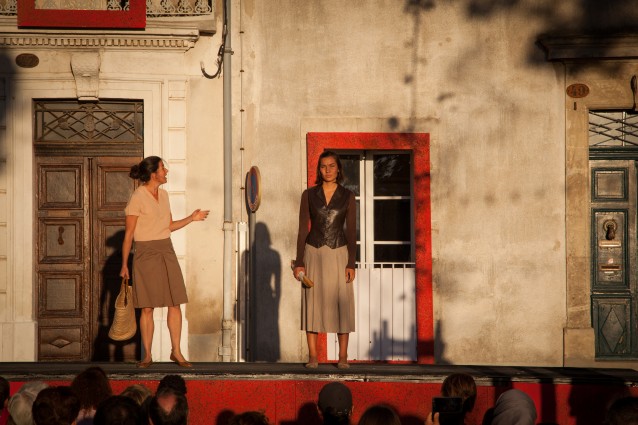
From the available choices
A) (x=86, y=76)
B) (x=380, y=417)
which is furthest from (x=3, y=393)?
(x=86, y=76)

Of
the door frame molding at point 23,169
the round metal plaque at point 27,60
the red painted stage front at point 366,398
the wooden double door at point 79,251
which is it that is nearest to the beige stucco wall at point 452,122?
the door frame molding at point 23,169

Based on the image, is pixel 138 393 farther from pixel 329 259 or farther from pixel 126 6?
pixel 126 6

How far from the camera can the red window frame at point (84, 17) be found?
13141 millimetres

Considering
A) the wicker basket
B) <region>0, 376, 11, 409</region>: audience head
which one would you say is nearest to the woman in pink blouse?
the wicker basket

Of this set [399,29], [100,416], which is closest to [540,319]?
[399,29]

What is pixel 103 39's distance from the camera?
13.3 metres

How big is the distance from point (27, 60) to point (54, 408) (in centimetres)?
781

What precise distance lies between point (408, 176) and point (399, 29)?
169cm

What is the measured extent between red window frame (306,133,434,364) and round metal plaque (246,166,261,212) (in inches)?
37.5

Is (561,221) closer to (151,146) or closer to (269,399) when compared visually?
(151,146)

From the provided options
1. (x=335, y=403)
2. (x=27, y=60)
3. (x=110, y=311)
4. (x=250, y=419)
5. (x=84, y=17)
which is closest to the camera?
(x=250, y=419)

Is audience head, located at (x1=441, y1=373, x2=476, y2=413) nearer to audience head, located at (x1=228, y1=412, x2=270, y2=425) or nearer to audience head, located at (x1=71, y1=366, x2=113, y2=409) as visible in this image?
audience head, located at (x1=228, y1=412, x2=270, y2=425)

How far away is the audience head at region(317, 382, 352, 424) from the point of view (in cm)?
704

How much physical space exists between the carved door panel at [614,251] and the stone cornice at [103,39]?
16.3ft
